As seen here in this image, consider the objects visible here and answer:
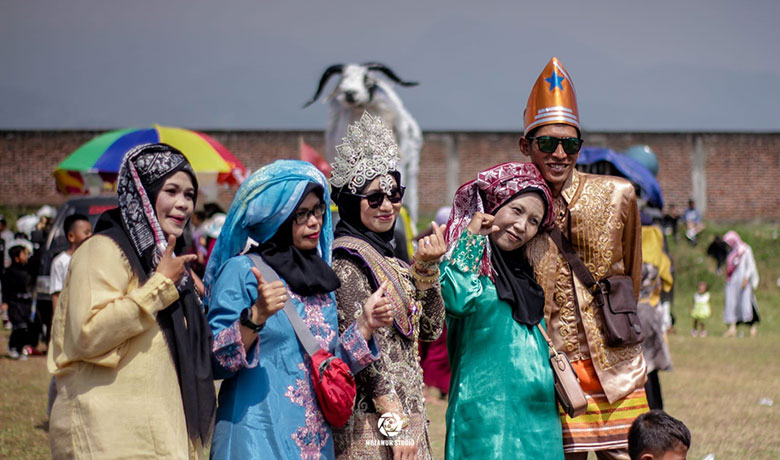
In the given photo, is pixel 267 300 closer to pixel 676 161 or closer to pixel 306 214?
pixel 306 214

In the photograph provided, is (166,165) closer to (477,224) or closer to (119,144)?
(477,224)

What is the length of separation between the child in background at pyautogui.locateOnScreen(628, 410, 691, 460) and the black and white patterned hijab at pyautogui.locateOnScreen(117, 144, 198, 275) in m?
1.95

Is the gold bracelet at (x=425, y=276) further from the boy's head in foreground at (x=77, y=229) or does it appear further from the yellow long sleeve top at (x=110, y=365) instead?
the boy's head in foreground at (x=77, y=229)

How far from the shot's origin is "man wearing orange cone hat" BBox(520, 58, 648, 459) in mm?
4156

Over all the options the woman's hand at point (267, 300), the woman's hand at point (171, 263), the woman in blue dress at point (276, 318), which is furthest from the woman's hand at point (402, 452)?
the woman's hand at point (171, 263)

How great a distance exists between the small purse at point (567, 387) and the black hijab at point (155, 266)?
4.69 feet

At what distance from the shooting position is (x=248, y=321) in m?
3.30

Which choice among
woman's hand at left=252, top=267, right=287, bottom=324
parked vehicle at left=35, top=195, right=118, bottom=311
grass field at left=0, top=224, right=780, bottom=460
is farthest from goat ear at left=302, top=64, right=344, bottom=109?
woman's hand at left=252, top=267, right=287, bottom=324

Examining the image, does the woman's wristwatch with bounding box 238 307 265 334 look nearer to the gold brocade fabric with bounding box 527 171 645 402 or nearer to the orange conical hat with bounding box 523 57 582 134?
the gold brocade fabric with bounding box 527 171 645 402

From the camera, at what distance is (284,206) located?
11.4 feet

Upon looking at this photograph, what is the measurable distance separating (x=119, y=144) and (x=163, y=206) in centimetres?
725

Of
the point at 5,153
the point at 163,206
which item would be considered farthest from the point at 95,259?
the point at 5,153

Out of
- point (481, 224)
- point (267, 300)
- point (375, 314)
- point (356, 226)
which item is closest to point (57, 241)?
point (356, 226)

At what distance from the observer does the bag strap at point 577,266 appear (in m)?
4.19
